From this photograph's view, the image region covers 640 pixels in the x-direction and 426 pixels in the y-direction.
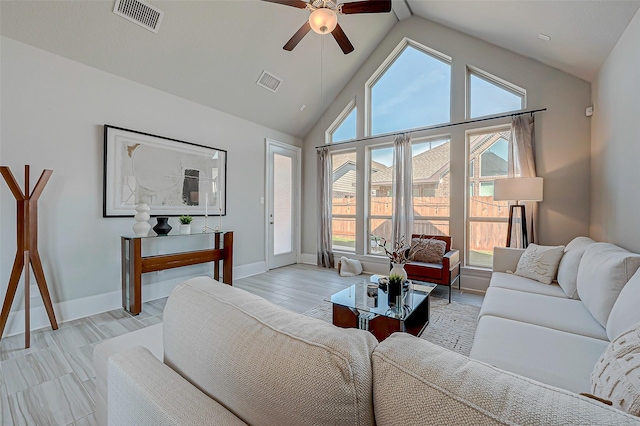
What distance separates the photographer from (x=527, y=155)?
338 cm

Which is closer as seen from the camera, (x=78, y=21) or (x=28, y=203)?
(x=28, y=203)

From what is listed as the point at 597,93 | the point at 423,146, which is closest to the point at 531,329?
the point at 597,93

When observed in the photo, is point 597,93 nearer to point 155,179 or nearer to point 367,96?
point 367,96

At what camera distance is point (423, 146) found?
433 centimetres

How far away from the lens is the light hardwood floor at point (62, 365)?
1.52 m

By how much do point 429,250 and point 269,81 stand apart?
3420mm

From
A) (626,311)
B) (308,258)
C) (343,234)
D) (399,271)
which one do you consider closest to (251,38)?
(399,271)

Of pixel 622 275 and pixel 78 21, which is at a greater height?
pixel 78 21

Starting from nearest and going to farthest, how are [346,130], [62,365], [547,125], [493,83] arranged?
[62,365] → [547,125] → [493,83] → [346,130]

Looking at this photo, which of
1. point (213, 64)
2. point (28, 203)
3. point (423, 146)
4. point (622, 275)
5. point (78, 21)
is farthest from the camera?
point (423, 146)

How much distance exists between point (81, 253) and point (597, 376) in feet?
12.9

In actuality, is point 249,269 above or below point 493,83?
below

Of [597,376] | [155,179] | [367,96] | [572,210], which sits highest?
[367,96]

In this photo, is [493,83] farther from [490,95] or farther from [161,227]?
[161,227]
